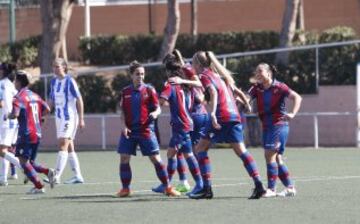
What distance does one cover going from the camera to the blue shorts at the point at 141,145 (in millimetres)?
15031

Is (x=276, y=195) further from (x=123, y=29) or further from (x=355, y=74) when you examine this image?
(x=123, y=29)

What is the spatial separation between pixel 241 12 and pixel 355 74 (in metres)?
15.7

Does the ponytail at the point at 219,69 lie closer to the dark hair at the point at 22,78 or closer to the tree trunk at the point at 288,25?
the dark hair at the point at 22,78

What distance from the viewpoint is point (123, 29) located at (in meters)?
48.9

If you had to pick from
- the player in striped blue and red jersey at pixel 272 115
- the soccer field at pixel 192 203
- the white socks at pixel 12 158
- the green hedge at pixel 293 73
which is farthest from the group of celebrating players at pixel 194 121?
the green hedge at pixel 293 73

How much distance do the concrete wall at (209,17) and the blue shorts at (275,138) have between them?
29831 millimetres

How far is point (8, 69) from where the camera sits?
17844 millimetres

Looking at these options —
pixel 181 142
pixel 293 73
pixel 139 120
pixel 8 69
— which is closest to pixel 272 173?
pixel 181 142

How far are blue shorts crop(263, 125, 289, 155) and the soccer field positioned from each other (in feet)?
2.34

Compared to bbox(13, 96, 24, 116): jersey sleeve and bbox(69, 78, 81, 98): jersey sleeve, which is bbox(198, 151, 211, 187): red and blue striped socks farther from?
bbox(69, 78, 81, 98): jersey sleeve

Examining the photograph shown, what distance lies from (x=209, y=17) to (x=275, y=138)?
33287 mm

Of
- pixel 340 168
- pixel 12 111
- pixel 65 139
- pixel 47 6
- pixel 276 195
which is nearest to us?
pixel 276 195

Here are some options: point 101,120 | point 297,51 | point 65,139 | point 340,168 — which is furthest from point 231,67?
point 65,139

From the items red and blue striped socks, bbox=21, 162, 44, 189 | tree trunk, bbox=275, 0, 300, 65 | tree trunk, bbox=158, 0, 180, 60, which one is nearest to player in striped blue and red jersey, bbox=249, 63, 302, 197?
red and blue striped socks, bbox=21, 162, 44, 189
